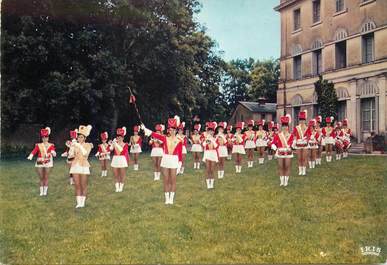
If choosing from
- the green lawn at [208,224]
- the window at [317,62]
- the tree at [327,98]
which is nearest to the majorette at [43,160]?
the green lawn at [208,224]

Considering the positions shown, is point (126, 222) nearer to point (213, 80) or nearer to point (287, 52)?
point (213, 80)

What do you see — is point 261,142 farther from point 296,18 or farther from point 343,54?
point 343,54

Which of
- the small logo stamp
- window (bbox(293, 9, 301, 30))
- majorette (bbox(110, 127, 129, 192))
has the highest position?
window (bbox(293, 9, 301, 30))

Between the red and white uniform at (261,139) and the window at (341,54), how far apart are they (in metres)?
5.67

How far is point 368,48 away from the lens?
17.5m

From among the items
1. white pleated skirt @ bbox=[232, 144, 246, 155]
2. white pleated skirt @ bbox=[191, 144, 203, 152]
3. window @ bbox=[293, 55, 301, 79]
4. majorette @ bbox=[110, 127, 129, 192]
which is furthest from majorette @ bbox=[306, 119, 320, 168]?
window @ bbox=[293, 55, 301, 79]

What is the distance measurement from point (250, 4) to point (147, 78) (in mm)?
16399

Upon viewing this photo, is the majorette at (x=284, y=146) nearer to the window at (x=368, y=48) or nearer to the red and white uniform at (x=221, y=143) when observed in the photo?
the red and white uniform at (x=221, y=143)

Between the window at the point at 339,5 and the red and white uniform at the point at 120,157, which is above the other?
→ the window at the point at 339,5

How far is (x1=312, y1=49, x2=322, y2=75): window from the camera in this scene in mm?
20703

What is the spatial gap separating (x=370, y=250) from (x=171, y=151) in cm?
440

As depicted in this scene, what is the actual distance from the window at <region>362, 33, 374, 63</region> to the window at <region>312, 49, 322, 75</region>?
311 cm

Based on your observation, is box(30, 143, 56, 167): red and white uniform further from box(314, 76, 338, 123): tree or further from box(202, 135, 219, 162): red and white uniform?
box(314, 76, 338, 123): tree

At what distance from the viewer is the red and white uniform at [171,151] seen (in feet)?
28.9
